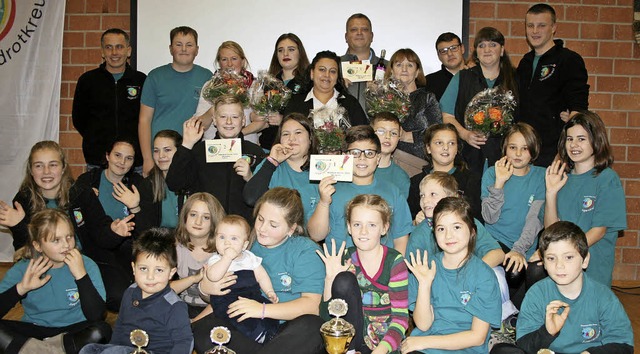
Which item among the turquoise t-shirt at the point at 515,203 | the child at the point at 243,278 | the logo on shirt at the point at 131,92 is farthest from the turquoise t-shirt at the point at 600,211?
the logo on shirt at the point at 131,92

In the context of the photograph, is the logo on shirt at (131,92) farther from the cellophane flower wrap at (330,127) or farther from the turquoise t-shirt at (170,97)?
the cellophane flower wrap at (330,127)

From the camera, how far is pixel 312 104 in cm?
531

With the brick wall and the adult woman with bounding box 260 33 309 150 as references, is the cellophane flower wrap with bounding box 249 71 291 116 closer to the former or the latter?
the adult woman with bounding box 260 33 309 150

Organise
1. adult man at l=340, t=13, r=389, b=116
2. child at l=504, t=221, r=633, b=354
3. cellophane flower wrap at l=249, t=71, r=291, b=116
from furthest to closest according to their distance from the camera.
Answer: adult man at l=340, t=13, r=389, b=116, cellophane flower wrap at l=249, t=71, r=291, b=116, child at l=504, t=221, r=633, b=354

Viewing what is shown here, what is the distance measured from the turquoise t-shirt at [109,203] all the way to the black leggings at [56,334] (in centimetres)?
134

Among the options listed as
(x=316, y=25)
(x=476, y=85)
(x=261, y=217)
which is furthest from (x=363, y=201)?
(x=316, y=25)

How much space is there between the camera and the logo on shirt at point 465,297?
3.52 meters

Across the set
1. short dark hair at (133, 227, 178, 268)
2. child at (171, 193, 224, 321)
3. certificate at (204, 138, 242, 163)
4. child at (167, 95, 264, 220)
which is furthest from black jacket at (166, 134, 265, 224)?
short dark hair at (133, 227, 178, 268)

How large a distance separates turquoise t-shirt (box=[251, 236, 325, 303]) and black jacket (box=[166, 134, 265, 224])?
3.17 feet

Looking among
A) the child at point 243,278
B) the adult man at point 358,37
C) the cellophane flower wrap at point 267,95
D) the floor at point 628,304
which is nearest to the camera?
the child at point 243,278

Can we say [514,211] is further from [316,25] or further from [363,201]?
[316,25]

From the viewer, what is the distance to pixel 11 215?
14.9ft

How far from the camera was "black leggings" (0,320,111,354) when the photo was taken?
3773 mm

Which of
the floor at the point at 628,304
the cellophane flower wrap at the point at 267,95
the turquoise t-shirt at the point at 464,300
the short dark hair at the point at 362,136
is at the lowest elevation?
the floor at the point at 628,304
